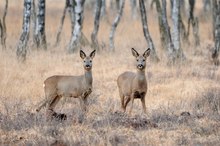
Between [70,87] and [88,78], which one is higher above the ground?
[88,78]

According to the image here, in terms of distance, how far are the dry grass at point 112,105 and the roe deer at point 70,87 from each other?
27cm

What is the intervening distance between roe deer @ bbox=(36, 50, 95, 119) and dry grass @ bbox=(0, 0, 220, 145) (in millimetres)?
267

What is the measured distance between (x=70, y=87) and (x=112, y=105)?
993mm

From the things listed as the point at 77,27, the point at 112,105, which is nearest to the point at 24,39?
the point at 77,27

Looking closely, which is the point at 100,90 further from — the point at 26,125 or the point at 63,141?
the point at 63,141

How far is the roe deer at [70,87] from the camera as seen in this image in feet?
37.3

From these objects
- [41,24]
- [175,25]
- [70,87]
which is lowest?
[70,87]

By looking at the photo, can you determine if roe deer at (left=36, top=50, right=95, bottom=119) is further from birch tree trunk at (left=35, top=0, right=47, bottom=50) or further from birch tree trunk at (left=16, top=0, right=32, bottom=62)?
birch tree trunk at (left=35, top=0, right=47, bottom=50)

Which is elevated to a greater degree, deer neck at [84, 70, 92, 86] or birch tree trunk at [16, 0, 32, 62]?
birch tree trunk at [16, 0, 32, 62]

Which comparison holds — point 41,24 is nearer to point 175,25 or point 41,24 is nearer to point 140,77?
point 175,25

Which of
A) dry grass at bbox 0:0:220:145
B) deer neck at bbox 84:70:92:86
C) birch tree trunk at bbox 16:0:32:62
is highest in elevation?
birch tree trunk at bbox 16:0:32:62

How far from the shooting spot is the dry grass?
8849 mm

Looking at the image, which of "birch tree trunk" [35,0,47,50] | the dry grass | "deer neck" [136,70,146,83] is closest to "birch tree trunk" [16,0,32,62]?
the dry grass

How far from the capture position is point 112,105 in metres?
12.0
